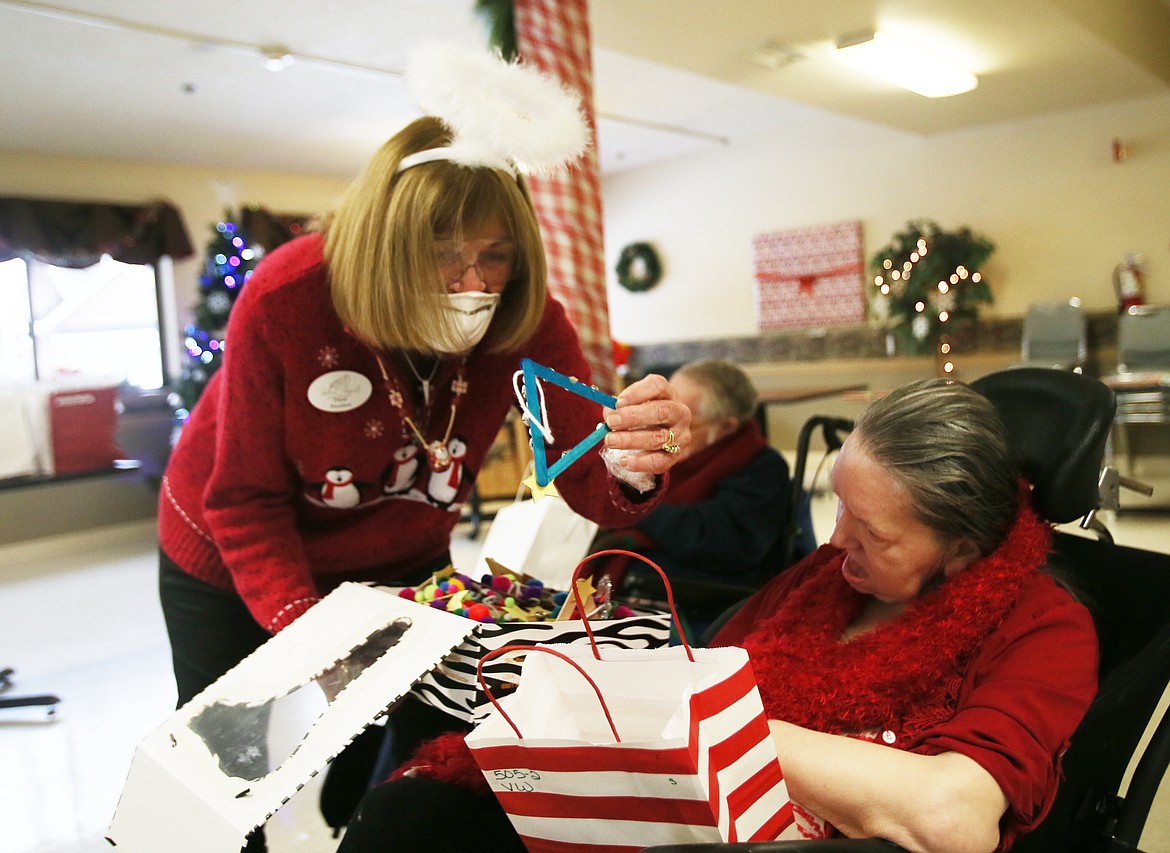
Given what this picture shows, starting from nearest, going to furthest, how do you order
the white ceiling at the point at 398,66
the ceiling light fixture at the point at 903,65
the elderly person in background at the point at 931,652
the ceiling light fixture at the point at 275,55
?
the elderly person in background at the point at 931,652, the white ceiling at the point at 398,66, the ceiling light fixture at the point at 903,65, the ceiling light fixture at the point at 275,55

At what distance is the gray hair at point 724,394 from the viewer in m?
2.61

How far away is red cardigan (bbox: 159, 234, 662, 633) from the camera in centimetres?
129

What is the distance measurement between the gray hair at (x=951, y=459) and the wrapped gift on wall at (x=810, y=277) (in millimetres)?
7840

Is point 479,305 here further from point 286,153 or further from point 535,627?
point 286,153

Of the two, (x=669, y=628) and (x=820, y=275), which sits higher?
(x=820, y=275)

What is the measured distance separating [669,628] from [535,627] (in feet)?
0.69

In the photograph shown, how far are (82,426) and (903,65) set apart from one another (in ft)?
19.6

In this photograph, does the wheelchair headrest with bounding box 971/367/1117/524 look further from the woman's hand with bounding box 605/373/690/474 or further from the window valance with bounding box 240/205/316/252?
the window valance with bounding box 240/205/316/252

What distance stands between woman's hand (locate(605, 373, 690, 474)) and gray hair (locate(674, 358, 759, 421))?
1485 millimetres

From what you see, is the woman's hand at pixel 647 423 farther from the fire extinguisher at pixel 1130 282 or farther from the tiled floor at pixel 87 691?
the fire extinguisher at pixel 1130 282

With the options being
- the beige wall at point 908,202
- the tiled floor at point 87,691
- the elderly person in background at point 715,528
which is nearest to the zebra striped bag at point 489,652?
the elderly person in background at point 715,528

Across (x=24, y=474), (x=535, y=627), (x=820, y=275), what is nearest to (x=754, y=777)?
(x=535, y=627)

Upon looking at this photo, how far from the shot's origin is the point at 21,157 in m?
6.86

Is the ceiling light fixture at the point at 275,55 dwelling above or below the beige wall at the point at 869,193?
above
